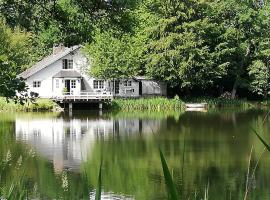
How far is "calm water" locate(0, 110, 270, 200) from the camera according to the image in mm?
12523

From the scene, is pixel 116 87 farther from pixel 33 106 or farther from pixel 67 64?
pixel 33 106

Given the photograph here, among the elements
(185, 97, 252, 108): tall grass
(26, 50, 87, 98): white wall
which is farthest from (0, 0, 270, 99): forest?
(26, 50, 87, 98): white wall

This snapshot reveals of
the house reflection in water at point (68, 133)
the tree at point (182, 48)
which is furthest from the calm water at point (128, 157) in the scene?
the tree at point (182, 48)

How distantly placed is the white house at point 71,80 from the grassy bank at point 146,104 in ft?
14.5

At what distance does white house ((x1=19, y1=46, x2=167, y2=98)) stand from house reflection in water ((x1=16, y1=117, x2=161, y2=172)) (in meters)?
14.2

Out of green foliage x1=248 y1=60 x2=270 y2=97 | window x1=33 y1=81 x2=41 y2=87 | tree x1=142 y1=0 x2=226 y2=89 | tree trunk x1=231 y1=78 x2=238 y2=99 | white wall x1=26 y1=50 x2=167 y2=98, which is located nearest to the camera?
tree x1=142 y1=0 x2=226 y2=89

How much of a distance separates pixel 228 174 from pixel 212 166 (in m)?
1.57

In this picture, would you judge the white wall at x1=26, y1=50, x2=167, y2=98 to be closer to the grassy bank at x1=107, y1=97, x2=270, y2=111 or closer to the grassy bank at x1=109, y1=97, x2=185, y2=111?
the grassy bank at x1=107, y1=97, x2=270, y2=111

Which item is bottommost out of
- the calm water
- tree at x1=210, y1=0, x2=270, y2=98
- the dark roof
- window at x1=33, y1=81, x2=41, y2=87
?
the calm water

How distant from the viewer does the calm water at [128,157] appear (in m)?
12.5

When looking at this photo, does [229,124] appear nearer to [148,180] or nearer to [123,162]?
[123,162]

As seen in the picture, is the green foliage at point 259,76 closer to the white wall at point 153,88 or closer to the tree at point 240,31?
the tree at point 240,31

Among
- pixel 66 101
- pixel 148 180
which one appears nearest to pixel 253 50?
pixel 66 101

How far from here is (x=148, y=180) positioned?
14031 millimetres
